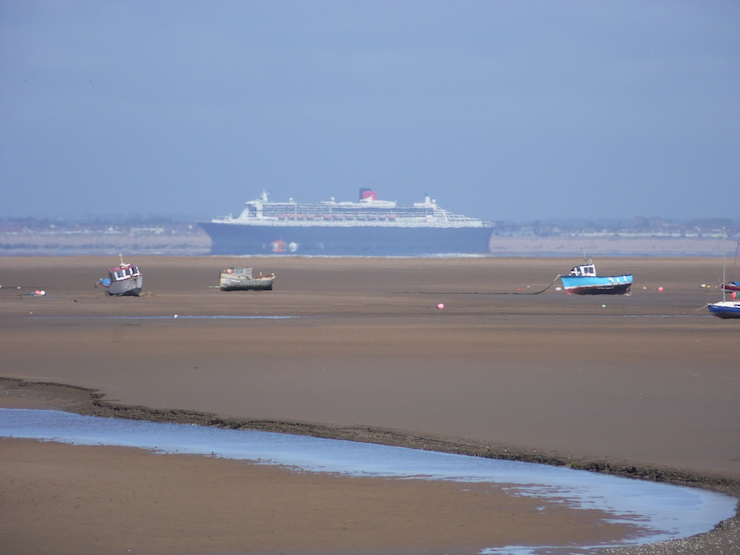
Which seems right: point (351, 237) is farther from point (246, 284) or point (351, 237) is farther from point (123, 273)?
point (123, 273)

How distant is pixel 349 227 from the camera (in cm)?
15725

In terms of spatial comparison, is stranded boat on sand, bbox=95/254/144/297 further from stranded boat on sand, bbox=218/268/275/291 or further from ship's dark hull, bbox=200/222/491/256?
ship's dark hull, bbox=200/222/491/256

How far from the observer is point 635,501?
8.77m

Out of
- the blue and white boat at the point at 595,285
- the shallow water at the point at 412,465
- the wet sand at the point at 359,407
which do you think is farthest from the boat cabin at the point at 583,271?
the shallow water at the point at 412,465

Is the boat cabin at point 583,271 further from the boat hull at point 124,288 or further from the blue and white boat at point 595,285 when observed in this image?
the boat hull at point 124,288

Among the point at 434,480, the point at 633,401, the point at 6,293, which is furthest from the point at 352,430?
the point at 6,293

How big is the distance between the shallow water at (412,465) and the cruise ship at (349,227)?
134 metres

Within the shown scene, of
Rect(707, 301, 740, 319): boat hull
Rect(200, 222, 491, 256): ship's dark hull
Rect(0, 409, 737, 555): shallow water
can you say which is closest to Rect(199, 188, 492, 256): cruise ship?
Rect(200, 222, 491, 256): ship's dark hull

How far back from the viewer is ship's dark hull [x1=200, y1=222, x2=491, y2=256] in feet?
498

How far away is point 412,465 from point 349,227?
484 feet

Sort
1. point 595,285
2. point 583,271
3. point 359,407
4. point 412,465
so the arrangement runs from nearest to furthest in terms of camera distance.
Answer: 1. point 412,465
2. point 359,407
3. point 595,285
4. point 583,271

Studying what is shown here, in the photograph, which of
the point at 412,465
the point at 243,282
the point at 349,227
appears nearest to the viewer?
the point at 412,465

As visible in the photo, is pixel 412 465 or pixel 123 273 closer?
pixel 412 465

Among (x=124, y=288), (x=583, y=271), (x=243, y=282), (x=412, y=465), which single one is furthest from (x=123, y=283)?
(x=412, y=465)
